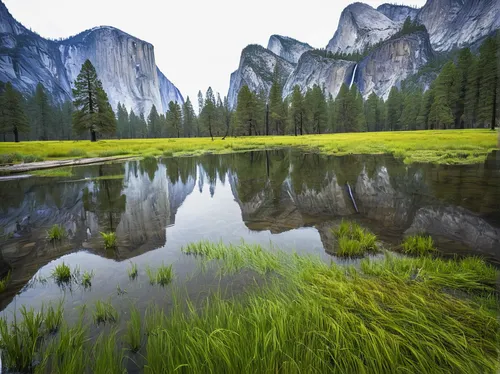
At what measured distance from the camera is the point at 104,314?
130 inches

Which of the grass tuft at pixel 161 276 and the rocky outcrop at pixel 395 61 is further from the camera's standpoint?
the rocky outcrop at pixel 395 61

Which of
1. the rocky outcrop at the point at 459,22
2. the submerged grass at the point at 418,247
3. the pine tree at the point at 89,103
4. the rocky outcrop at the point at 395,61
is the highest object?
the rocky outcrop at the point at 459,22

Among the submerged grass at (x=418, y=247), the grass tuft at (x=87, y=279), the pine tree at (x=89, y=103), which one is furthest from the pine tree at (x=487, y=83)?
the pine tree at (x=89, y=103)

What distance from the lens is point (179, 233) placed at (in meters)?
6.94

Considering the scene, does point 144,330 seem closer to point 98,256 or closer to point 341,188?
point 98,256

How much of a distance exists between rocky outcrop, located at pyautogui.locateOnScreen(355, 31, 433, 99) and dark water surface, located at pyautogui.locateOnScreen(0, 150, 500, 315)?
155640 mm

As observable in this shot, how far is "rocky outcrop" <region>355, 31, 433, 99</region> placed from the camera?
459 ft

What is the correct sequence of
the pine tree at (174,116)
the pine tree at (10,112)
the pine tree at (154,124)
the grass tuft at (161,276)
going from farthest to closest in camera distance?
1. the pine tree at (154,124)
2. the pine tree at (174,116)
3. the pine tree at (10,112)
4. the grass tuft at (161,276)

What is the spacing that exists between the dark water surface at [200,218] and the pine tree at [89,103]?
33406 mm

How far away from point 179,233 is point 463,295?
6.22 meters

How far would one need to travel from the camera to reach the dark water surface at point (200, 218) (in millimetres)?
4430

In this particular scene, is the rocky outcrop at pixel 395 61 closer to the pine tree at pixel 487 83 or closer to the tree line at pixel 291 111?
the tree line at pixel 291 111

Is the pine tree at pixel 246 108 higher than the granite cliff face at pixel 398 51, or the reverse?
the granite cliff face at pixel 398 51

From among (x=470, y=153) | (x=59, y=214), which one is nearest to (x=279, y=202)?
(x=59, y=214)
